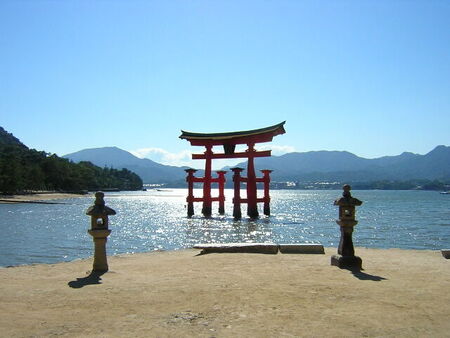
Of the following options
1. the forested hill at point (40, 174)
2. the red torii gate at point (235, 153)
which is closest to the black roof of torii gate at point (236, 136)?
the red torii gate at point (235, 153)

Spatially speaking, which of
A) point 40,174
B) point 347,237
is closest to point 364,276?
point 347,237

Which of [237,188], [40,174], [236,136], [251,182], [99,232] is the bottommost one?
[99,232]

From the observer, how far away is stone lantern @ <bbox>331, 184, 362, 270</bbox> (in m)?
9.24

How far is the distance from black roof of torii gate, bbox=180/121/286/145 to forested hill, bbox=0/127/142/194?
4535 centimetres

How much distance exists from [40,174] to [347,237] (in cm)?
8543

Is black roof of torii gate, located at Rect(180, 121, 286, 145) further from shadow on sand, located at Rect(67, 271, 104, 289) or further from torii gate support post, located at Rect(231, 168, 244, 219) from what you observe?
shadow on sand, located at Rect(67, 271, 104, 289)

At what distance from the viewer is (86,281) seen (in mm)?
8039

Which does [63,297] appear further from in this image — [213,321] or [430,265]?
[430,265]

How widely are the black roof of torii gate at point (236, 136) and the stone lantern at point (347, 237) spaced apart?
23736 mm

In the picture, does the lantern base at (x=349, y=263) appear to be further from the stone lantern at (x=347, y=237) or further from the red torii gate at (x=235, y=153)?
the red torii gate at (x=235, y=153)

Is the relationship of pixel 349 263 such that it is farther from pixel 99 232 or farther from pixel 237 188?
pixel 237 188

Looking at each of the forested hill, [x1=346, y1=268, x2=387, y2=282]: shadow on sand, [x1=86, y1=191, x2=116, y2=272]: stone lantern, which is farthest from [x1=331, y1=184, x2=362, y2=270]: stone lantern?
the forested hill

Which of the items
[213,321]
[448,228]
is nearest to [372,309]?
[213,321]

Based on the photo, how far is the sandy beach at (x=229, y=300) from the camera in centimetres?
518
